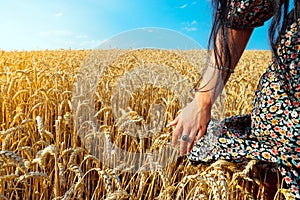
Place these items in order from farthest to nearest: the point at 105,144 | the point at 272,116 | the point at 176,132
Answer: the point at 105,144, the point at 176,132, the point at 272,116

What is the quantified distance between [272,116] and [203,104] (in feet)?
0.77

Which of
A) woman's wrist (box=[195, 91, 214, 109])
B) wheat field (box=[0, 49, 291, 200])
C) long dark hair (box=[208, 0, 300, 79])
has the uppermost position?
long dark hair (box=[208, 0, 300, 79])

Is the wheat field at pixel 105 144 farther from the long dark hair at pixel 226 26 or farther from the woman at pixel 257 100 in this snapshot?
the long dark hair at pixel 226 26

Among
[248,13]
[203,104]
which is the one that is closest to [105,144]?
[203,104]

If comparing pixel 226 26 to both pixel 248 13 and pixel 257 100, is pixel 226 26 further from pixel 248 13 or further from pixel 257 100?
pixel 257 100

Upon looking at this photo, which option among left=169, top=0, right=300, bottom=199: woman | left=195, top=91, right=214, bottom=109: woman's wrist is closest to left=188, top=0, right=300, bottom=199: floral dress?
left=169, top=0, right=300, bottom=199: woman

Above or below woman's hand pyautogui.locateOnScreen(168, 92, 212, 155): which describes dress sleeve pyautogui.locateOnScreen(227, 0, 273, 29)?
above

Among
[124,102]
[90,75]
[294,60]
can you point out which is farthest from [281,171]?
[90,75]

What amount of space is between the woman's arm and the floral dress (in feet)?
0.13

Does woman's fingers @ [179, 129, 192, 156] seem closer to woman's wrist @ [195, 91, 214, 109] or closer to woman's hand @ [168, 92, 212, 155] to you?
woman's hand @ [168, 92, 212, 155]

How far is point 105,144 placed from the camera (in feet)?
4.96

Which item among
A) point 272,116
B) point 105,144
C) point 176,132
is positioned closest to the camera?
point 272,116

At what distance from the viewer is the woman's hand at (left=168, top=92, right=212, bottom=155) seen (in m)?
1.29

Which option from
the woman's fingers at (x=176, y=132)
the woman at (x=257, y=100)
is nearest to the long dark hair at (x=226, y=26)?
the woman at (x=257, y=100)
